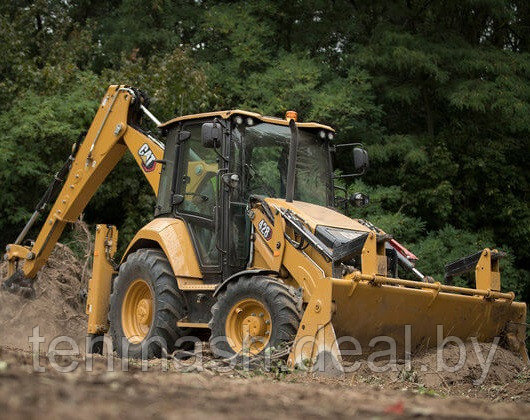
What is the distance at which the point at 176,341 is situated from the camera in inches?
362

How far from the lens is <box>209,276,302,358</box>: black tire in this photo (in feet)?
26.0

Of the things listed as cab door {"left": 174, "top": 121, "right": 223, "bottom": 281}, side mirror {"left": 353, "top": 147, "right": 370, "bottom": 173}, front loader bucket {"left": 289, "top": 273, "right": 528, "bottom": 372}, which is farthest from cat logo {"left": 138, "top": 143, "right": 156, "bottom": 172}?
front loader bucket {"left": 289, "top": 273, "right": 528, "bottom": 372}

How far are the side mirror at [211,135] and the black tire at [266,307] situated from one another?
1432 mm

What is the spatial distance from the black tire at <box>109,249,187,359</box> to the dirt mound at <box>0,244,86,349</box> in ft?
7.43

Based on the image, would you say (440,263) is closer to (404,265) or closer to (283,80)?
(283,80)

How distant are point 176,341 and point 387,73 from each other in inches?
418

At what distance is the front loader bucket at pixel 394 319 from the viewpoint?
25.4 feet

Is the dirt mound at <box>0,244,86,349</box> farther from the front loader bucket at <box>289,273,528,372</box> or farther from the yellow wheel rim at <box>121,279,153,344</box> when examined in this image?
the front loader bucket at <box>289,273,528,372</box>

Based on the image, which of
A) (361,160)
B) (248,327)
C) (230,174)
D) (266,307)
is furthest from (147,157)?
(266,307)

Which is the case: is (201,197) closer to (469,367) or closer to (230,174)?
(230,174)

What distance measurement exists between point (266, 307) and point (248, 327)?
34 centimetres

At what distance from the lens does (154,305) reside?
366 inches

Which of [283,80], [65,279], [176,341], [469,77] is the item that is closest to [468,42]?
[469,77]

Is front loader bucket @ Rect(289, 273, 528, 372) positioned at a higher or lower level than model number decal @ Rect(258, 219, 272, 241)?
lower
